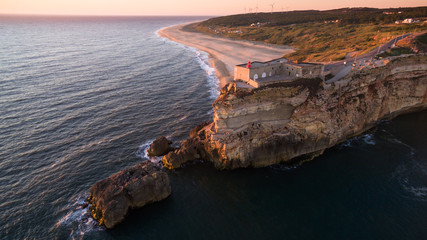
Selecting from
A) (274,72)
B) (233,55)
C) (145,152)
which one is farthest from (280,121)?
(233,55)

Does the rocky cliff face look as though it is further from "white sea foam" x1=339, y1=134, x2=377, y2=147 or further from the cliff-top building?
the cliff-top building

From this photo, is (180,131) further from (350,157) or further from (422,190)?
(422,190)

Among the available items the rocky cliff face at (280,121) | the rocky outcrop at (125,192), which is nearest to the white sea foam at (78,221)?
the rocky outcrop at (125,192)

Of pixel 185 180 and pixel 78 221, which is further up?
pixel 185 180

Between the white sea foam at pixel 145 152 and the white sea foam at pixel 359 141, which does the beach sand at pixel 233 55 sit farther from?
the white sea foam at pixel 359 141

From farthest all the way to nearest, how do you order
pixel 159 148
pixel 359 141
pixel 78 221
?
1. pixel 359 141
2. pixel 159 148
3. pixel 78 221

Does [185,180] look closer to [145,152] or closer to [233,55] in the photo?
[145,152]

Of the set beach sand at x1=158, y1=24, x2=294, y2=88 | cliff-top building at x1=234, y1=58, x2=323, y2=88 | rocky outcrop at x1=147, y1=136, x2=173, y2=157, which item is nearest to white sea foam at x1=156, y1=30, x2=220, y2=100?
beach sand at x1=158, y1=24, x2=294, y2=88
